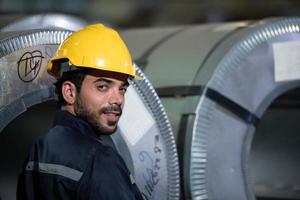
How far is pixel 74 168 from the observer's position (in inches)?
70.8

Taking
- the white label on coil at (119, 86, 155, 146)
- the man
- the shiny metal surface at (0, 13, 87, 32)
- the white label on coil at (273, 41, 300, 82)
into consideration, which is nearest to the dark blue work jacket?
the man

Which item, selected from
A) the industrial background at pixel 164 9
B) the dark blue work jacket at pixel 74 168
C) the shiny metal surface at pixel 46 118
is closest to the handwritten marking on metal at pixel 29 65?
the shiny metal surface at pixel 46 118

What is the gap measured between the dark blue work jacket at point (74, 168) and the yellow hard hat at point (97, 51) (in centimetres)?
19

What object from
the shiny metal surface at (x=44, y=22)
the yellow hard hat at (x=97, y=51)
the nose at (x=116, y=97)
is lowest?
the nose at (x=116, y=97)

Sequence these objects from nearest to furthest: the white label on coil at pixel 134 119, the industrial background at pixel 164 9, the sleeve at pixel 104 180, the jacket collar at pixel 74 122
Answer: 1. the sleeve at pixel 104 180
2. the jacket collar at pixel 74 122
3. the white label on coil at pixel 134 119
4. the industrial background at pixel 164 9

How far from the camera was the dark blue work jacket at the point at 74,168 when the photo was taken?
1.78 meters

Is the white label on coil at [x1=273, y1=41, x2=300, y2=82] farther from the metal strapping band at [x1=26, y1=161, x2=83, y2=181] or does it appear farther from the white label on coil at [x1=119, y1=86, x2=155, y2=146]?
the metal strapping band at [x1=26, y1=161, x2=83, y2=181]

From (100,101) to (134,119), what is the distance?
0.75m

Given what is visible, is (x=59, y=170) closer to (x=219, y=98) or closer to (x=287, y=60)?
(x=219, y=98)

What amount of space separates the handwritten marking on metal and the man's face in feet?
1.24

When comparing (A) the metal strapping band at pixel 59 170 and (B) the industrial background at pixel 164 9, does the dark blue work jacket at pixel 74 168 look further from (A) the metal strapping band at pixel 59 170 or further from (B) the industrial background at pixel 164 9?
(B) the industrial background at pixel 164 9

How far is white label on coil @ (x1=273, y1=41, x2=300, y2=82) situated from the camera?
10.4 feet

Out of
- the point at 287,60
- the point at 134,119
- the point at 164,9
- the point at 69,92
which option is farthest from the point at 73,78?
the point at 164,9

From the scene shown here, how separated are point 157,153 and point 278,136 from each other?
5.50 feet
